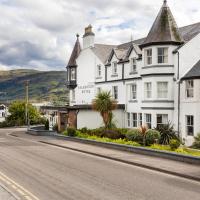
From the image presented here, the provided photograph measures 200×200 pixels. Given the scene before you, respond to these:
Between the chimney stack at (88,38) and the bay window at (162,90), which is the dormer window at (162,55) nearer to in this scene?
the bay window at (162,90)

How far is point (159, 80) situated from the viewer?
3681 cm

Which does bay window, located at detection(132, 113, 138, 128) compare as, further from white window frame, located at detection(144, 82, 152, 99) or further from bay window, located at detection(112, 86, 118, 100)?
white window frame, located at detection(144, 82, 152, 99)

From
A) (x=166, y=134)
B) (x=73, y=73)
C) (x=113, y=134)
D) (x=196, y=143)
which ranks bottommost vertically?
(x=196, y=143)

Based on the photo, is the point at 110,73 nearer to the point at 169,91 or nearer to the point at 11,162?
the point at 169,91

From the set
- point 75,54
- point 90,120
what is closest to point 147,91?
point 90,120

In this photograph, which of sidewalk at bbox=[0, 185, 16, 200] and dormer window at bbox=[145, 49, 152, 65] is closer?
sidewalk at bbox=[0, 185, 16, 200]

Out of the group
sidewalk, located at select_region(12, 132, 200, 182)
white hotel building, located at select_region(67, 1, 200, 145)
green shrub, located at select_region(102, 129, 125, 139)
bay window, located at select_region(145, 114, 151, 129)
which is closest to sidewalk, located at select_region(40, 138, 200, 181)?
sidewalk, located at select_region(12, 132, 200, 182)

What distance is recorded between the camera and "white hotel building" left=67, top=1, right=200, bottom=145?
115ft

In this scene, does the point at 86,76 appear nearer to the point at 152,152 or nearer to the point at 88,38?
the point at 88,38

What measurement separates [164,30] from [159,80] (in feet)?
15.3

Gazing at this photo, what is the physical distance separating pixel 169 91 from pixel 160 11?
784cm

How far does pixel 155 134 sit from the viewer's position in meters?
31.0

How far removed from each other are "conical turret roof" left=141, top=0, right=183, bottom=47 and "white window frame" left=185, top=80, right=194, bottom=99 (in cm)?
419

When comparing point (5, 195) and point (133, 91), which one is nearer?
point (5, 195)
